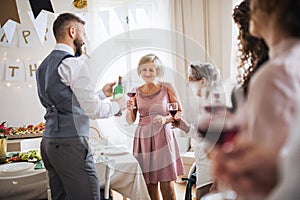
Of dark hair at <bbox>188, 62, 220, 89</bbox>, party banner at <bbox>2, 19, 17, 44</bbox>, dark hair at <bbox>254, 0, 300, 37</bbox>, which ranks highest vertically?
party banner at <bbox>2, 19, 17, 44</bbox>

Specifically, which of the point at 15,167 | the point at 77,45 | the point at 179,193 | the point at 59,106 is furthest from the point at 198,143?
the point at 179,193

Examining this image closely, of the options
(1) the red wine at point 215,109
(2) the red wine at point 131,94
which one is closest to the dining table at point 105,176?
(2) the red wine at point 131,94

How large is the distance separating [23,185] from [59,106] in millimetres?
505

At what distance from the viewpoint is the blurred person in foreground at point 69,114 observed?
148 centimetres

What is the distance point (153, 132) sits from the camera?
6.74ft

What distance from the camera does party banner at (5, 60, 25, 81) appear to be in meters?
3.43

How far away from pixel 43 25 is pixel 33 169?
2007 mm

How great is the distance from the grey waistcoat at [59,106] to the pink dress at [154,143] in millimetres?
552

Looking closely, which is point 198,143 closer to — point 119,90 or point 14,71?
point 119,90

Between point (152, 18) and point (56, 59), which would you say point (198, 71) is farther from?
point (152, 18)

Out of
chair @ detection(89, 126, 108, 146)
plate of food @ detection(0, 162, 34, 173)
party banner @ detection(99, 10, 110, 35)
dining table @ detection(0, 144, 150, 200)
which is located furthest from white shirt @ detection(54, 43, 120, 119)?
party banner @ detection(99, 10, 110, 35)

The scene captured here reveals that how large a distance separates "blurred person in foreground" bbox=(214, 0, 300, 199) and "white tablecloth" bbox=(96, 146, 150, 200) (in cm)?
149

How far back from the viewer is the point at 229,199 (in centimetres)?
58

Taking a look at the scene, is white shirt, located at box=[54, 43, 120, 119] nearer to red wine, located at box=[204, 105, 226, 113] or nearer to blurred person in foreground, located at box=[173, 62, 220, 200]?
blurred person in foreground, located at box=[173, 62, 220, 200]
